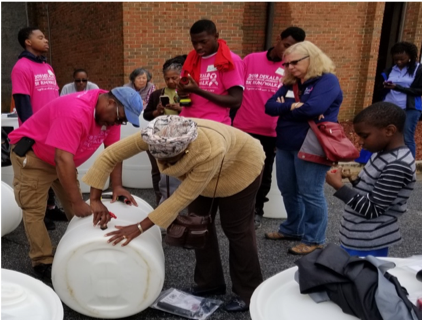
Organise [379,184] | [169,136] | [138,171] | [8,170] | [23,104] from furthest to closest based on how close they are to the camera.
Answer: [138,171] → [8,170] → [23,104] → [379,184] → [169,136]

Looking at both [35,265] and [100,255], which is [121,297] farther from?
[35,265]

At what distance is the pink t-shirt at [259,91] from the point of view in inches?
144

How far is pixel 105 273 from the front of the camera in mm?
2113

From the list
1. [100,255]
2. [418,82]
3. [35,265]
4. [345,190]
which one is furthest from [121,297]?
[418,82]

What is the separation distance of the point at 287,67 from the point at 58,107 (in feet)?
5.69

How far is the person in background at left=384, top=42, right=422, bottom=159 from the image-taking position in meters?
5.24

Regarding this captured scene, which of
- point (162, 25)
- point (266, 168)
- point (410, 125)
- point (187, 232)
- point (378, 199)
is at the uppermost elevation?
point (162, 25)

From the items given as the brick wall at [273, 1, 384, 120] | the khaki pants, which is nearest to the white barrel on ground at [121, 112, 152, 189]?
the khaki pants

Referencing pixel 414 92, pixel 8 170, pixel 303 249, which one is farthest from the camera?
pixel 414 92

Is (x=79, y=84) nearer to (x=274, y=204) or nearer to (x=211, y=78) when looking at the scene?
(x=211, y=78)

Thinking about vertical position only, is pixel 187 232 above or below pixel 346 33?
below

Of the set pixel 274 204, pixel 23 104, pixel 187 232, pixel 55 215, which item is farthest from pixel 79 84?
pixel 187 232

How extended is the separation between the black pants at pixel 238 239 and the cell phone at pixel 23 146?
118 cm

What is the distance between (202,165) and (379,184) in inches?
38.0
